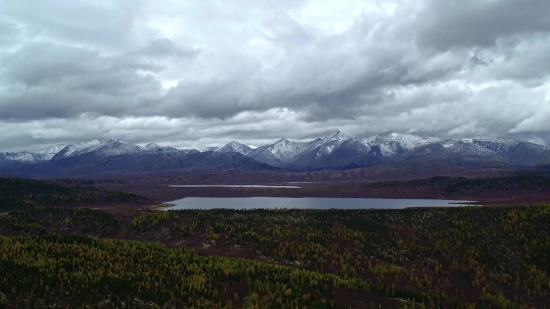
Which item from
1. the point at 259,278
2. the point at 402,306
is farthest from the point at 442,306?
the point at 259,278

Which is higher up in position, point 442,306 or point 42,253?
point 42,253

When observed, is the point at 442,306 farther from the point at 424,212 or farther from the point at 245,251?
the point at 424,212

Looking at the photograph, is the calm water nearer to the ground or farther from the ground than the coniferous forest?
nearer to the ground

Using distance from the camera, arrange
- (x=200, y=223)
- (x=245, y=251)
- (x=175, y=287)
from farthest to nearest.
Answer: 1. (x=200, y=223)
2. (x=245, y=251)
3. (x=175, y=287)

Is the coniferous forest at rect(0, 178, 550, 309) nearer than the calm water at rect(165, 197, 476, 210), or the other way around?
the coniferous forest at rect(0, 178, 550, 309)

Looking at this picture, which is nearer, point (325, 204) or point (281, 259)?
point (281, 259)

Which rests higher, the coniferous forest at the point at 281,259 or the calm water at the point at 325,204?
the coniferous forest at the point at 281,259

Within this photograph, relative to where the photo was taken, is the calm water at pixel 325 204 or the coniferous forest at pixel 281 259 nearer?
the coniferous forest at pixel 281 259

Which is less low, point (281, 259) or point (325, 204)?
point (281, 259)
